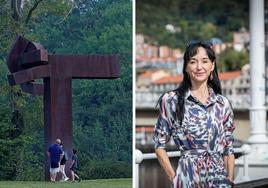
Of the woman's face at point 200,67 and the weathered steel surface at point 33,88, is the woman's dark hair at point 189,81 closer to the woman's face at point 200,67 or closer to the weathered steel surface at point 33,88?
the woman's face at point 200,67

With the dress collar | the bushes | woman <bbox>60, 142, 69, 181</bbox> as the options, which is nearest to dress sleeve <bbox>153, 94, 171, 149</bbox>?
the dress collar

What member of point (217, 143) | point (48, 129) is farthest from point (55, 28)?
point (217, 143)

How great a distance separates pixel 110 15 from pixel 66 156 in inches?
32.2

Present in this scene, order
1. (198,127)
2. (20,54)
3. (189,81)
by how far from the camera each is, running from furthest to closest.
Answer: (20,54), (189,81), (198,127)

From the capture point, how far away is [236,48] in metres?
29.7

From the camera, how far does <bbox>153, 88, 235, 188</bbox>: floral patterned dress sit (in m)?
3.32

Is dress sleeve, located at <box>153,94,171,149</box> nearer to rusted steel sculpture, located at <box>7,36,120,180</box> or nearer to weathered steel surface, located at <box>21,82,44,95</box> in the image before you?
rusted steel sculpture, located at <box>7,36,120,180</box>

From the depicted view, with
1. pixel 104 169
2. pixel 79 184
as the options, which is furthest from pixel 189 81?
pixel 79 184

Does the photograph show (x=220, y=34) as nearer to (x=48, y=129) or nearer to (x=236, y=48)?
(x=236, y=48)

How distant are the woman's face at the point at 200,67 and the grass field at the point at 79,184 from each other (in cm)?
85

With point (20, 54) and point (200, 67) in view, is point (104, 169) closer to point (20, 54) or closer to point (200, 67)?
point (20, 54)

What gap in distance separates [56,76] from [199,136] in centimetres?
104

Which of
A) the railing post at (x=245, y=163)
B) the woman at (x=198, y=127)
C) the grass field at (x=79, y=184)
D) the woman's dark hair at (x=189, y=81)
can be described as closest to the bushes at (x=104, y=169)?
the grass field at (x=79, y=184)

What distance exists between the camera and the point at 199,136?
332cm
